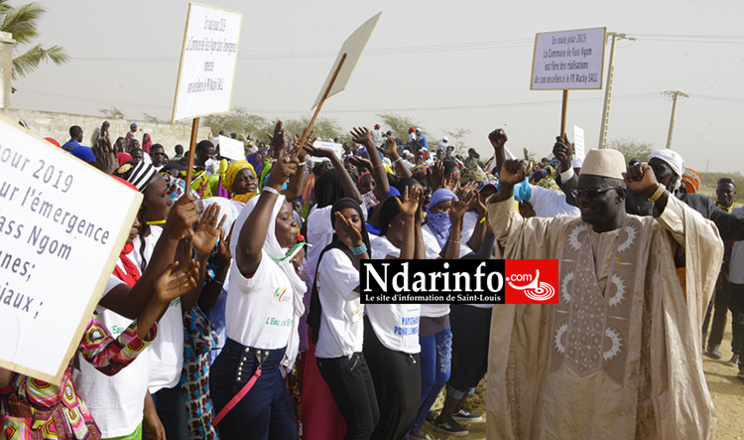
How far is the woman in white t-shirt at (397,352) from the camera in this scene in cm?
394

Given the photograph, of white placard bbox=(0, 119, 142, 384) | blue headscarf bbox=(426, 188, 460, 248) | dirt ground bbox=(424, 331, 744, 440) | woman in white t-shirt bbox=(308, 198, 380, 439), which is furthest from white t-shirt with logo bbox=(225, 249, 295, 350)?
dirt ground bbox=(424, 331, 744, 440)

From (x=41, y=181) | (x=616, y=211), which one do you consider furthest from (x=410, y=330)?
(x=41, y=181)

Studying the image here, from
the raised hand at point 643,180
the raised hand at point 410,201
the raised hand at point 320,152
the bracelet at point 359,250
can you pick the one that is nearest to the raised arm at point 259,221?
the bracelet at point 359,250

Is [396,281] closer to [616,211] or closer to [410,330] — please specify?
[410,330]

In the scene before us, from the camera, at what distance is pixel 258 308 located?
3305 millimetres

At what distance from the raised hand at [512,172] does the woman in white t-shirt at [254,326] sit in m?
1.42

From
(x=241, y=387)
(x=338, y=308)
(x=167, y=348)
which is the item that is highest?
(x=338, y=308)

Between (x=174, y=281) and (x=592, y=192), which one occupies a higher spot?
(x=592, y=192)

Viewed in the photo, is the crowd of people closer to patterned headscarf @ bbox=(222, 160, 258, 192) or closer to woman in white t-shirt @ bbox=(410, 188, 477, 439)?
woman in white t-shirt @ bbox=(410, 188, 477, 439)

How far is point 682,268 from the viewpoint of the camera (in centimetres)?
343

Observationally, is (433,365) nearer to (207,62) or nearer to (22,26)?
(207,62)

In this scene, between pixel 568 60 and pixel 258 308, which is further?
pixel 568 60

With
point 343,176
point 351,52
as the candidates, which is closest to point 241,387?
point 351,52

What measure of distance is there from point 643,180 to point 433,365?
227 centimetres
